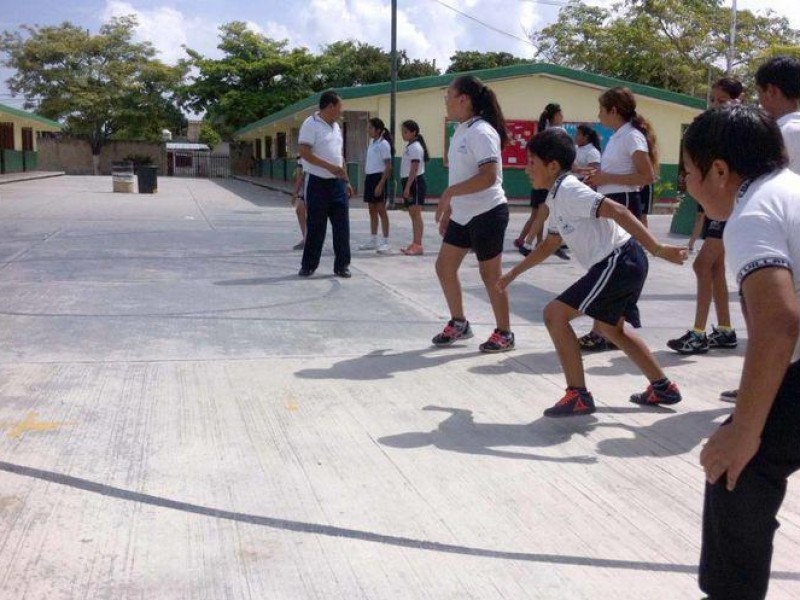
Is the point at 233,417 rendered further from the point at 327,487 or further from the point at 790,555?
the point at 790,555

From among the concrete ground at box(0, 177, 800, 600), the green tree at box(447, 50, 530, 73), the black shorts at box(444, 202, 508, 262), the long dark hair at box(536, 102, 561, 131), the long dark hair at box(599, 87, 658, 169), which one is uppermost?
the green tree at box(447, 50, 530, 73)

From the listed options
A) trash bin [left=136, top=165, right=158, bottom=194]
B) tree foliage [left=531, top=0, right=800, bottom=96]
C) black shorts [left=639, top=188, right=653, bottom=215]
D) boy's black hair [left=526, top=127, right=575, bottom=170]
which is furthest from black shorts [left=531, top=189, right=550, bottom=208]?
tree foliage [left=531, top=0, right=800, bottom=96]

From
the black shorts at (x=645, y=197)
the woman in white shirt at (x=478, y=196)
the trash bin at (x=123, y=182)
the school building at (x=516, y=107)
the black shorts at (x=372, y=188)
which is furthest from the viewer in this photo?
the trash bin at (x=123, y=182)

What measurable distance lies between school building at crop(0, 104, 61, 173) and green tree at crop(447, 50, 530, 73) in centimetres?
2871

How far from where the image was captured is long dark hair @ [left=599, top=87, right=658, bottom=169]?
6.36 meters

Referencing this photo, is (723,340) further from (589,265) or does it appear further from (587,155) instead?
(587,155)

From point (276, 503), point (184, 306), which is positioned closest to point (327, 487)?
point (276, 503)

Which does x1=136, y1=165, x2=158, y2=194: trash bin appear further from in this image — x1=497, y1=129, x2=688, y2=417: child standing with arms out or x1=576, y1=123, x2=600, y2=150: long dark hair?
x1=497, y1=129, x2=688, y2=417: child standing with arms out

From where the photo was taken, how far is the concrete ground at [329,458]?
3.05 m

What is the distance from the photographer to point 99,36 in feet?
196

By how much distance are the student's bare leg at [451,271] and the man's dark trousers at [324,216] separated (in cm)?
316

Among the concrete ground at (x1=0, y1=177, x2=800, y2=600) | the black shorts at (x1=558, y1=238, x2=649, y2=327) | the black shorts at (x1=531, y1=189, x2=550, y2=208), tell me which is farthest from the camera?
the black shorts at (x1=531, y1=189, x2=550, y2=208)

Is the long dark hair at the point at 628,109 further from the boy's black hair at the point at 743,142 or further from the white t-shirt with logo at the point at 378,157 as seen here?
the white t-shirt with logo at the point at 378,157

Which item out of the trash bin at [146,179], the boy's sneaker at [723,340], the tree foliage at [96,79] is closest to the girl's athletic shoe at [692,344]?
the boy's sneaker at [723,340]
